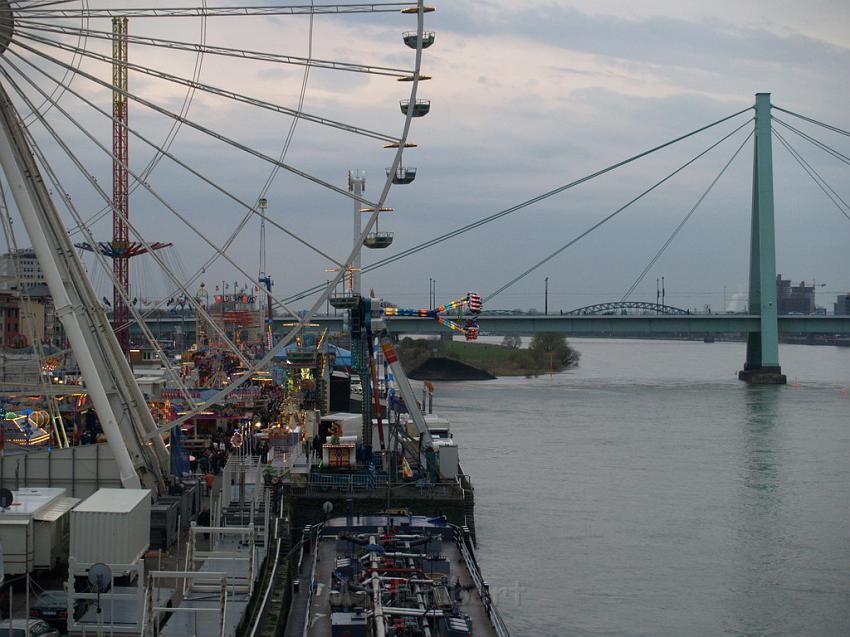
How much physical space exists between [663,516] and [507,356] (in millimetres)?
64261

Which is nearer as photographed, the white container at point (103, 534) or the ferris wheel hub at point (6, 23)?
the white container at point (103, 534)

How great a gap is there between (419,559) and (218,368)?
2228 cm

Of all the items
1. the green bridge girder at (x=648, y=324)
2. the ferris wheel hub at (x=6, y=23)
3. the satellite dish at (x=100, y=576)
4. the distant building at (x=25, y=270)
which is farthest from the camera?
the green bridge girder at (x=648, y=324)

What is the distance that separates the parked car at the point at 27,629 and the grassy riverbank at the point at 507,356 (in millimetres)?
63877

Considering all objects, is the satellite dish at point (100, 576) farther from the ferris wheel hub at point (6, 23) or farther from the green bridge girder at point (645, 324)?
the green bridge girder at point (645, 324)

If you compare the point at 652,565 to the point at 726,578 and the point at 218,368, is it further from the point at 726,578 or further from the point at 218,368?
the point at 218,368

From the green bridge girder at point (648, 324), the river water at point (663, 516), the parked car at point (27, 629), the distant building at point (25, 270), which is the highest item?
the distant building at point (25, 270)

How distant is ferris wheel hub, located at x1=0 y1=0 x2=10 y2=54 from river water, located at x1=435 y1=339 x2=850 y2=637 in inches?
364

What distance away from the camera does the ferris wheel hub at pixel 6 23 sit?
13320 mm

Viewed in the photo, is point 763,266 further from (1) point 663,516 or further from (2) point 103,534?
(2) point 103,534

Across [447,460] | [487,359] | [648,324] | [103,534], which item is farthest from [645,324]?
[103,534]

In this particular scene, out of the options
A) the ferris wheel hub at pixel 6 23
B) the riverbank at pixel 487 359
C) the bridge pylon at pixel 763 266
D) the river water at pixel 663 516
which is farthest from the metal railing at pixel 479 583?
the riverbank at pixel 487 359

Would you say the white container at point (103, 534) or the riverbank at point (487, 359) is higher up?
the riverbank at point (487, 359)

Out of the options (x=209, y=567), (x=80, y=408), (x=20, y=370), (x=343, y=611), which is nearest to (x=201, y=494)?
(x=209, y=567)
